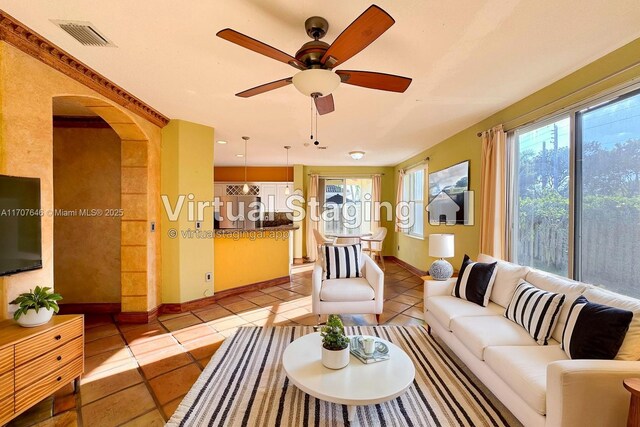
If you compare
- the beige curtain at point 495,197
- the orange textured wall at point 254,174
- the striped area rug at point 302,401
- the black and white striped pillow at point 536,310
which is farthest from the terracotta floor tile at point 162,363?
the orange textured wall at point 254,174

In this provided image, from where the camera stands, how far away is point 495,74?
242cm

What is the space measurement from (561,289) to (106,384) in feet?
11.9

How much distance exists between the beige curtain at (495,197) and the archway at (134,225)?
13.8ft

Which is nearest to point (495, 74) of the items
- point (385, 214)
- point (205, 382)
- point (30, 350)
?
point (205, 382)

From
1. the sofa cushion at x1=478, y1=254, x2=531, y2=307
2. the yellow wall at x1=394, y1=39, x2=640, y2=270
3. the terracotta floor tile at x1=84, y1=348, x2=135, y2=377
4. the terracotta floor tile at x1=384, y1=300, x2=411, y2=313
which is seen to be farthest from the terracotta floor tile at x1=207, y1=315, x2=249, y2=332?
the yellow wall at x1=394, y1=39, x2=640, y2=270

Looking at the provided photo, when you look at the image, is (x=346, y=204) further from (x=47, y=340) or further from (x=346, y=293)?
(x=47, y=340)

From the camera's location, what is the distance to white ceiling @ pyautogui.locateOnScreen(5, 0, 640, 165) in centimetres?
164

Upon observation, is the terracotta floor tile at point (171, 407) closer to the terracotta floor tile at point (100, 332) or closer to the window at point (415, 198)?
the terracotta floor tile at point (100, 332)

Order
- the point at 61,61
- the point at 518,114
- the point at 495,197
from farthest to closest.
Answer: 1. the point at 495,197
2. the point at 518,114
3. the point at 61,61

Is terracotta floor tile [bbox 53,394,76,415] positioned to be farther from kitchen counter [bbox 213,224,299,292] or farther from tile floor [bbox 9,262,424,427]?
kitchen counter [bbox 213,224,299,292]

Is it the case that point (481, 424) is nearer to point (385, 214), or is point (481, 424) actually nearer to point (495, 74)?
point (495, 74)

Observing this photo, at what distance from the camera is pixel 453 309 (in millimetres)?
2551

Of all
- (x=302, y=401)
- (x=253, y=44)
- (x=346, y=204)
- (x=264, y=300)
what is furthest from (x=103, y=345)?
(x=346, y=204)

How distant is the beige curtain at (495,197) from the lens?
10.5ft
